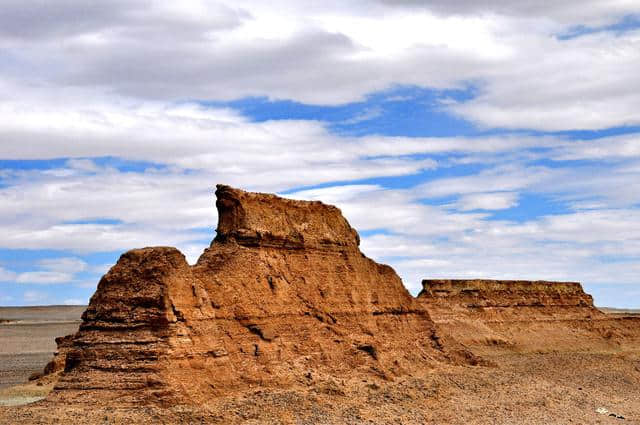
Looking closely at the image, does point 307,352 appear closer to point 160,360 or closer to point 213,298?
point 213,298

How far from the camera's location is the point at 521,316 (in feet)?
Result: 212

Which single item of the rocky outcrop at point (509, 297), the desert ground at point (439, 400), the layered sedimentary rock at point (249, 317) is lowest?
the desert ground at point (439, 400)

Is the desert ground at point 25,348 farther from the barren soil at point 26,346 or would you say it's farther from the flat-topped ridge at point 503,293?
the flat-topped ridge at point 503,293

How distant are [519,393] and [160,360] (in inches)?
730

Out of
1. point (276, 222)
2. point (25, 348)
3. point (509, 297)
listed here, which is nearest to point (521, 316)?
point (509, 297)

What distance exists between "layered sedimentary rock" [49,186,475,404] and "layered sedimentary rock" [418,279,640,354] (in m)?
18.3

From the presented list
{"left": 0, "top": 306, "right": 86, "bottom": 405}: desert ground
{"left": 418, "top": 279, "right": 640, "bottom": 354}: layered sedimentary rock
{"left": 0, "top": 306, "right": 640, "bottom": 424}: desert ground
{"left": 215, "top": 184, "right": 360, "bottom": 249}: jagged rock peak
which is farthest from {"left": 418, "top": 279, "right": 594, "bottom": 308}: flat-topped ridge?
{"left": 0, "top": 306, "right": 86, "bottom": 405}: desert ground

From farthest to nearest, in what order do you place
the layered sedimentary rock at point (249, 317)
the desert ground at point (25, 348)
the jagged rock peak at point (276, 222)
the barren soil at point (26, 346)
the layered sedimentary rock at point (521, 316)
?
1. the layered sedimentary rock at point (521, 316)
2. the barren soil at point (26, 346)
3. the desert ground at point (25, 348)
4. the jagged rock peak at point (276, 222)
5. the layered sedimentary rock at point (249, 317)

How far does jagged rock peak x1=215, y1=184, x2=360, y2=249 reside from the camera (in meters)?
32.6

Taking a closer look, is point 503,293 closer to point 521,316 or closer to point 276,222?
point 521,316

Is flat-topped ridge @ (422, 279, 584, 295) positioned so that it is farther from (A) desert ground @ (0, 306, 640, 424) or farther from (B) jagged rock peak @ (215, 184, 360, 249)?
(B) jagged rock peak @ (215, 184, 360, 249)

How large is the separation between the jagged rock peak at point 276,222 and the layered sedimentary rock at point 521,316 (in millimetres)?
21898

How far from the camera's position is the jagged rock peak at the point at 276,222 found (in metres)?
32.6

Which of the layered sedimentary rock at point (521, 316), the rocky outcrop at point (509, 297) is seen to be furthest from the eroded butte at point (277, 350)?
the rocky outcrop at point (509, 297)
